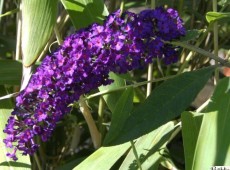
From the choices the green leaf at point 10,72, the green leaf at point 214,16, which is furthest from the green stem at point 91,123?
the green leaf at point 214,16

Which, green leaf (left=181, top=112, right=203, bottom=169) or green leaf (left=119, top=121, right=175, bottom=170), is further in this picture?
green leaf (left=119, top=121, right=175, bottom=170)

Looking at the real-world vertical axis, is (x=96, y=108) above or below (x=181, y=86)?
below

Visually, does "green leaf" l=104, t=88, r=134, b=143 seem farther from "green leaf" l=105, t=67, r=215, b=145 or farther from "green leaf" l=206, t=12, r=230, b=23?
"green leaf" l=206, t=12, r=230, b=23

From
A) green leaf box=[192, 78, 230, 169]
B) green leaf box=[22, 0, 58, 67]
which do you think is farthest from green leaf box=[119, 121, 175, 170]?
green leaf box=[22, 0, 58, 67]

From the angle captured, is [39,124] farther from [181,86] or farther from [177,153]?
[177,153]

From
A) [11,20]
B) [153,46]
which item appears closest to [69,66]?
[153,46]

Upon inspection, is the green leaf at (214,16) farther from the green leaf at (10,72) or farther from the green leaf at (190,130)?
the green leaf at (10,72)
